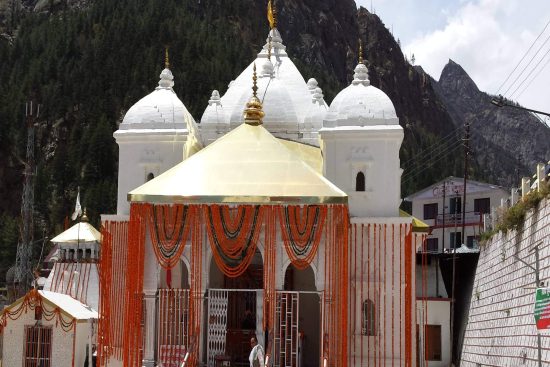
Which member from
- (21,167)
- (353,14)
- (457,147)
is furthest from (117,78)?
(353,14)

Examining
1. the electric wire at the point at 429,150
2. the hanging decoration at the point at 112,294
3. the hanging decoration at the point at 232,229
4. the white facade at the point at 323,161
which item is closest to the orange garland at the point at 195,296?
the white facade at the point at 323,161

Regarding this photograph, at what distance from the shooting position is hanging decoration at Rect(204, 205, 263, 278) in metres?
27.3

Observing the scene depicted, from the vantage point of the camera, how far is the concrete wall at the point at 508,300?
22578mm

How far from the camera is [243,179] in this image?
2744 centimetres

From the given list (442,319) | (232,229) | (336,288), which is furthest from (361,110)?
(442,319)

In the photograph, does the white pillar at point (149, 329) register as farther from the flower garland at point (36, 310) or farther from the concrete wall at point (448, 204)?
the concrete wall at point (448, 204)

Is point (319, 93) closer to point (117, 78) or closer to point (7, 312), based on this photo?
point (7, 312)

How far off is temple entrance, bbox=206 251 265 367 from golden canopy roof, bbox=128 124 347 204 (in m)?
2.77

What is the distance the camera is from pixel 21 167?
299ft

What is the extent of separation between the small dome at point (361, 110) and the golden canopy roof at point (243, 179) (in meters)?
2.40

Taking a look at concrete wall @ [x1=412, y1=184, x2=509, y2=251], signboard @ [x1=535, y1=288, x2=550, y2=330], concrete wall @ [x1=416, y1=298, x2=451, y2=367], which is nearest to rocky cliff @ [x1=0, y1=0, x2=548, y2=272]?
concrete wall @ [x1=412, y1=184, x2=509, y2=251]

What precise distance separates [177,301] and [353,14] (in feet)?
347

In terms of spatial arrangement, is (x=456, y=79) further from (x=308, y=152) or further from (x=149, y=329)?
(x=149, y=329)

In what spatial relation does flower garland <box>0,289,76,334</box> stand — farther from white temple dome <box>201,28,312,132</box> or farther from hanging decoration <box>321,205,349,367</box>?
hanging decoration <box>321,205,349,367</box>
